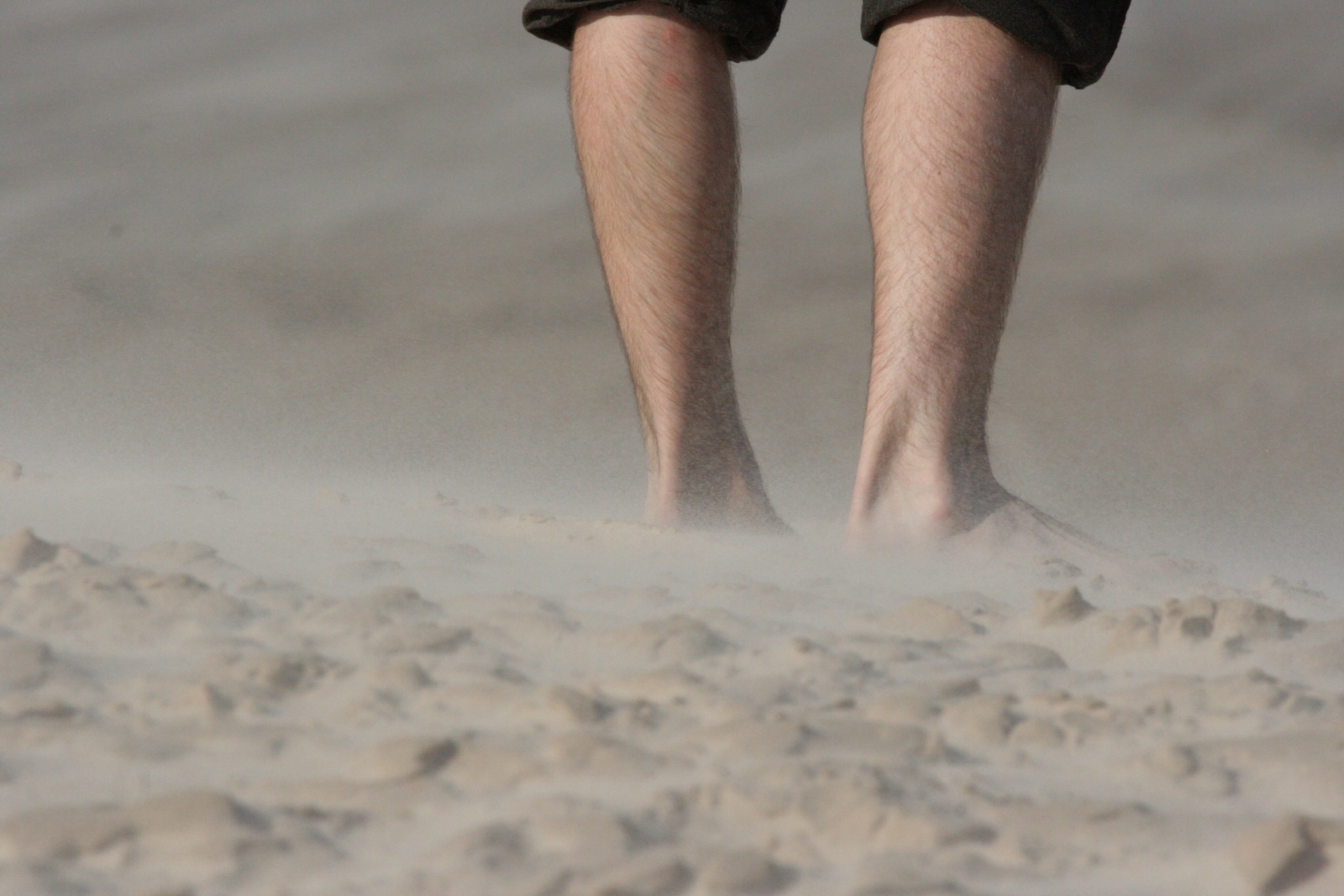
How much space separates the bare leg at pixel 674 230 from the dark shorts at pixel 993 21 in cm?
3

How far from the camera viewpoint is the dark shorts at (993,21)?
139cm

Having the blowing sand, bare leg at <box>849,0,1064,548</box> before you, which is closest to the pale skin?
bare leg at <box>849,0,1064,548</box>

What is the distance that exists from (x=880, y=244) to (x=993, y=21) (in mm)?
249

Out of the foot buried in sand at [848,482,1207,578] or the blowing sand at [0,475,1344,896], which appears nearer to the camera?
the blowing sand at [0,475,1344,896]

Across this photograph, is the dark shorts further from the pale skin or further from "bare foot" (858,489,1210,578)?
"bare foot" (858,489,1210,578)

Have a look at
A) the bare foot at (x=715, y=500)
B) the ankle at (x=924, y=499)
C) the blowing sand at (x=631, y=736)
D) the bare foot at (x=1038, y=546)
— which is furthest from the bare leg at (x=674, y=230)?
the blowing sand at (x=631, y=736)

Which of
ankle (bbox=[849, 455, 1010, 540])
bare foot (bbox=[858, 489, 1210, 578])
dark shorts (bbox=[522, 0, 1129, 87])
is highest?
dark shorts (bbox=[522, 0, 1129, 87])

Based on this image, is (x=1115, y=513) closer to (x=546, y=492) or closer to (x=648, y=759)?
(x=546, y=492)

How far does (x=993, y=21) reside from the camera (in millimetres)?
1398

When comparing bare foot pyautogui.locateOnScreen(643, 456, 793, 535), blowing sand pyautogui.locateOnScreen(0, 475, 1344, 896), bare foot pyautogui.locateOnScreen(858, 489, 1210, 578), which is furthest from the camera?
bare foot pyautogui.locateOnScreen(643, 456, 793, 535)

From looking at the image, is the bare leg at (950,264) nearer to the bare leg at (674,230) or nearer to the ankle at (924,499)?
the ankle at (924,499)

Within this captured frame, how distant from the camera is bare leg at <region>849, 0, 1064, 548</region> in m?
1.42

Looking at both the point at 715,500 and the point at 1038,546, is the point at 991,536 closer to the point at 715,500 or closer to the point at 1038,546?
the point at 1038,546

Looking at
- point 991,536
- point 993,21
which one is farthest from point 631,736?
point 993,21
